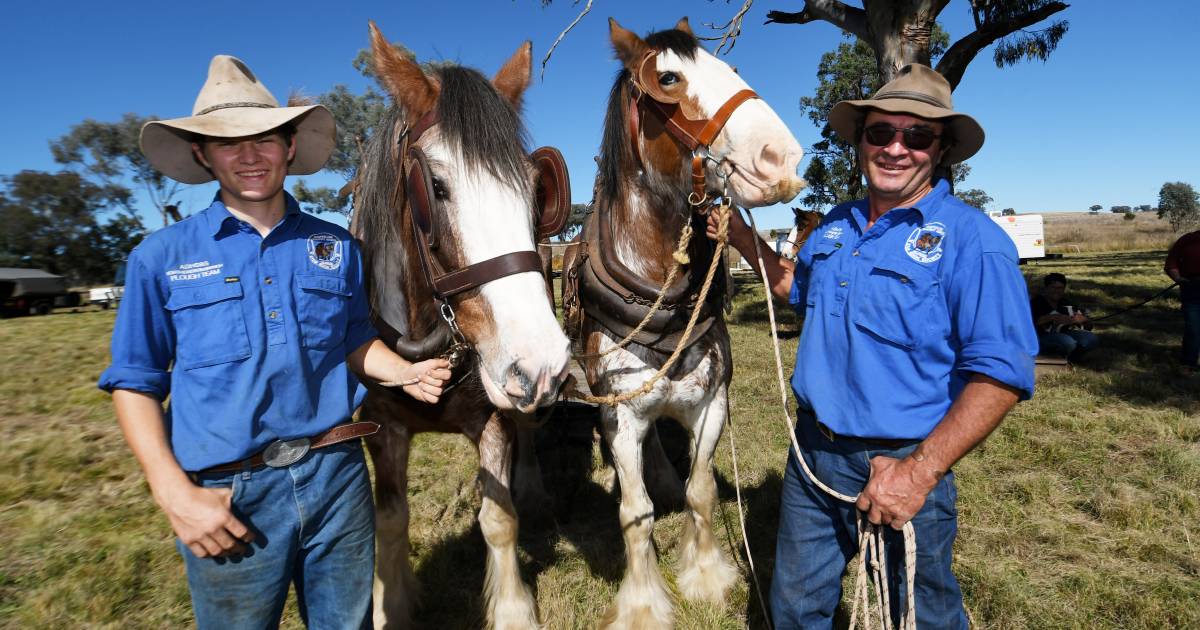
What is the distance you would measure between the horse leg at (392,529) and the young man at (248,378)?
0.76 m

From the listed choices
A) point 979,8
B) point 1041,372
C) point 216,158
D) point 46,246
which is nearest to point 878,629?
point 216,158

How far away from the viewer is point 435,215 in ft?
5.79

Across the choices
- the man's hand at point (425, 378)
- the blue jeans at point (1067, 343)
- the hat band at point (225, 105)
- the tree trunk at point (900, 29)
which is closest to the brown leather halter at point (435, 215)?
the man's hand at point (425, 378)

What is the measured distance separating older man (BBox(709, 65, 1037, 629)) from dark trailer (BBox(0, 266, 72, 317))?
26016mm

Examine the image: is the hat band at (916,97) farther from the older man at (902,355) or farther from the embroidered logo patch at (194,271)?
the embroidered logo patch at (194,271)

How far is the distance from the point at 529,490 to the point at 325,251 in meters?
Answer: 2.88

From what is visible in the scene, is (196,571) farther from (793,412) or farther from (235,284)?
(793,412)

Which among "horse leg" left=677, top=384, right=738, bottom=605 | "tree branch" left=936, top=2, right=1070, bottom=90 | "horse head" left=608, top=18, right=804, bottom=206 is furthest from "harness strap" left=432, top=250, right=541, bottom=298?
"tree branch" left=936, top=2, right=1070, bottom=90

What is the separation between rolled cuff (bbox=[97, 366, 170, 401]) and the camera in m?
1.33

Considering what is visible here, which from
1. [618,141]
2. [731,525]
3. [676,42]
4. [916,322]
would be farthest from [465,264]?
[731,525]

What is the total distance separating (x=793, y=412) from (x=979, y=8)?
768 centimetres

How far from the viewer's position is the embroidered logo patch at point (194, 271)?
1437 millimetres

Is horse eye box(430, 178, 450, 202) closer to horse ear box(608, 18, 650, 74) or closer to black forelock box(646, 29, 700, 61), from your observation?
horse ear box(608, 18, 650, 74)

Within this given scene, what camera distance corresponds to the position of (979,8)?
878 cm
